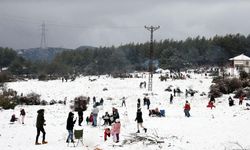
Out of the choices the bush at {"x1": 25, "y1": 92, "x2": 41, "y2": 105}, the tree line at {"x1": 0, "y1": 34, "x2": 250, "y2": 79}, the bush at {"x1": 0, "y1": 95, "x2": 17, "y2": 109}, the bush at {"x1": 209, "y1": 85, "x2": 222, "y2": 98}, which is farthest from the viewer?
the tree line at {"x1": 0, "y1": 34, "x2": 250, "y2": 79}

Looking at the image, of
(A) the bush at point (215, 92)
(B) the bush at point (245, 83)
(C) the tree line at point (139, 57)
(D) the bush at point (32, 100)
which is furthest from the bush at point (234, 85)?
(C) the tree line at point (139, 57)

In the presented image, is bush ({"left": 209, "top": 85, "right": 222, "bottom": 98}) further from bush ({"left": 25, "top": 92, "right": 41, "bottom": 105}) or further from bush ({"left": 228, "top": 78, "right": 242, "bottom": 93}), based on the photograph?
bush ({"left": 25, "top": 92, "right": 41, "bottom": 105})

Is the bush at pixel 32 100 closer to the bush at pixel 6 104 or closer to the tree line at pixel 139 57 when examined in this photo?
the bush at pixel 6 104

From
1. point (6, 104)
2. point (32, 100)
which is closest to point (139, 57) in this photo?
point (32, 100)

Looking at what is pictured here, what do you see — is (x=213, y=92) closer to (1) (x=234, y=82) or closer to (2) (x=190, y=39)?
(1) (x=234, y=82)

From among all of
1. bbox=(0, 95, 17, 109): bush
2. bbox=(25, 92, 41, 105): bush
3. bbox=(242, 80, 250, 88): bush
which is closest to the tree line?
bbox=(242, 80, 250, 88): bush

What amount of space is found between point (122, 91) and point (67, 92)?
10.0m

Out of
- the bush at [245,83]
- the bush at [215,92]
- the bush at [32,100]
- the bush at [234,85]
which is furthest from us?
the bush at [32,100]

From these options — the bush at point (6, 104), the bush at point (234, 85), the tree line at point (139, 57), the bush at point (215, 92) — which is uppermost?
the tree line at point (139, 57)

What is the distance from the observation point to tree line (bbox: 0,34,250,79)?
404 ft

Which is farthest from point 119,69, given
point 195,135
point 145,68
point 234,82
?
point 195,135

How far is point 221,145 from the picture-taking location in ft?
53.6

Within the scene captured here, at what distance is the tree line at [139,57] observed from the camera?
12312 cm

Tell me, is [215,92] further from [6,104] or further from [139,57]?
[139,57]
